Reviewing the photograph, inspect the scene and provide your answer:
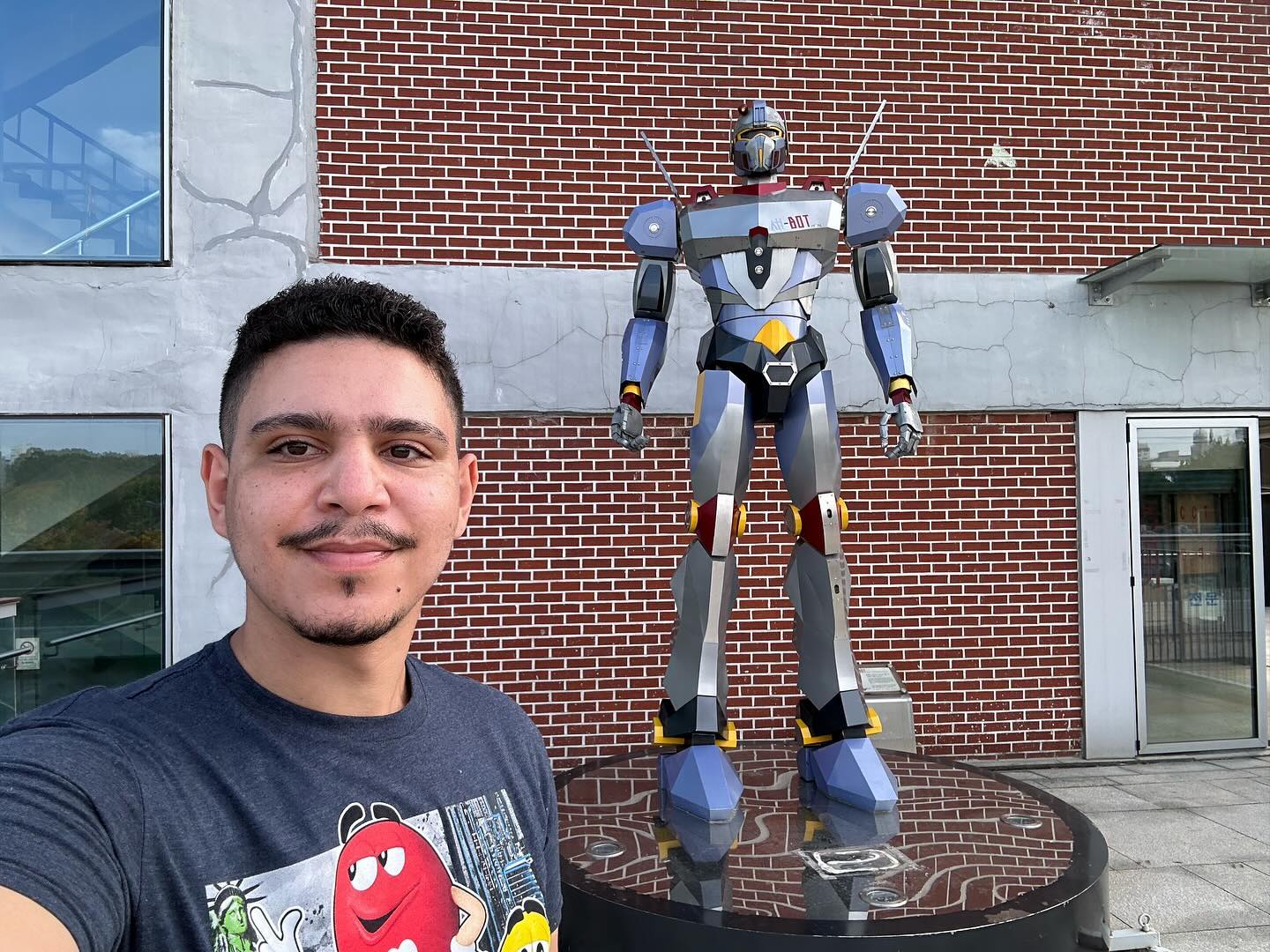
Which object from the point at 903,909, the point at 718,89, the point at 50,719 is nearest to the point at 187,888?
the point at 50,719

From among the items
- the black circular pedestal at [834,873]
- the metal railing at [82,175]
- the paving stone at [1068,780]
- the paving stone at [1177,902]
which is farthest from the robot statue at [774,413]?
the metal railing at [82,175]

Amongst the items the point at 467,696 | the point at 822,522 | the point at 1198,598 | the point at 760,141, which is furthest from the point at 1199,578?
the point at 467,696

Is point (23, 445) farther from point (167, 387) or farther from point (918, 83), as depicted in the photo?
point (918, 83)

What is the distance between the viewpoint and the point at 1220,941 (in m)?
3.28

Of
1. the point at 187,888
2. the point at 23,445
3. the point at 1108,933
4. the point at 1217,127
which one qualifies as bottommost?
the point at 1108,933

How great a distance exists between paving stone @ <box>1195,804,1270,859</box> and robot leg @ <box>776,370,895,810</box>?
2.29m

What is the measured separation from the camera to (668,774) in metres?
3.86

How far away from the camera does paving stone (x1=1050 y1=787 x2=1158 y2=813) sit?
4910mm

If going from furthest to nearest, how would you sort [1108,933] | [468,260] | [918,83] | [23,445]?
[918,83]
[468,260]
[23,445]
[1108,933]

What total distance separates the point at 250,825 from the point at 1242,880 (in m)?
4.55

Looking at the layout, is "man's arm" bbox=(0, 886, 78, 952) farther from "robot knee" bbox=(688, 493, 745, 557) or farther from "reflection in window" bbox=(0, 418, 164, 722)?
"reflection in window" bbox=(0, 418, 164, 722)

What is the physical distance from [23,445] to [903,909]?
17.8 feet

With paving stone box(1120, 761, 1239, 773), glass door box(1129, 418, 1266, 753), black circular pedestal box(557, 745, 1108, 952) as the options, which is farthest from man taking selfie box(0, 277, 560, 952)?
glass door box(1129, 418, 1266, 753)

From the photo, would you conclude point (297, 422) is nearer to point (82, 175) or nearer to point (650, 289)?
point (650, 289)
